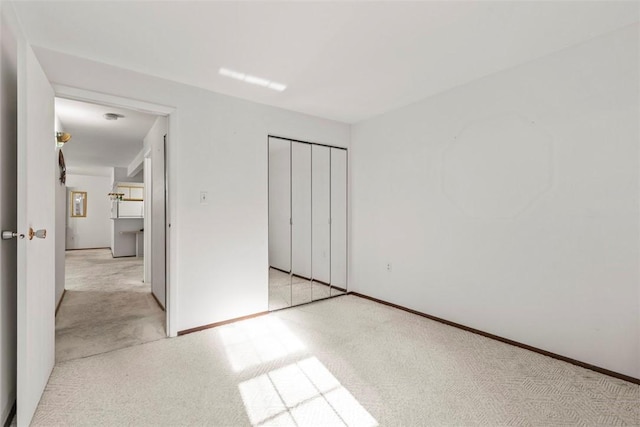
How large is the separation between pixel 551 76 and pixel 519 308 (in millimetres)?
1842

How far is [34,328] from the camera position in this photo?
1.68 meters

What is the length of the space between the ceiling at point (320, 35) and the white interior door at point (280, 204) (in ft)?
2.61

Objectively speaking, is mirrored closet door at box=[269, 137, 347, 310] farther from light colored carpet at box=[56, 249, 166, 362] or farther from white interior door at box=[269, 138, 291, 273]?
light colored carpet at box=[56, 249, 166, 362]

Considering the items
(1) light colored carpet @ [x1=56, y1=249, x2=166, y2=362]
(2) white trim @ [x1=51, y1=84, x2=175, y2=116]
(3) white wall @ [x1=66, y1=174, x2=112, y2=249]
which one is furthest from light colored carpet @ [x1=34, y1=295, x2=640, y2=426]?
(3) white wall @ [x1=66, y1=174, x2=112, y2=249]

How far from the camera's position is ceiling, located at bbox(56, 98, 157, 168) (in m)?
3.64

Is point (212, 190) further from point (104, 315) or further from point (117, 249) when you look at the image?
point (117, 249)

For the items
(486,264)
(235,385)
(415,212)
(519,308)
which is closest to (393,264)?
(415,212)

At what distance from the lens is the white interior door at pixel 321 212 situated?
3803mm

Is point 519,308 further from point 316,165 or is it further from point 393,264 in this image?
point 316,165

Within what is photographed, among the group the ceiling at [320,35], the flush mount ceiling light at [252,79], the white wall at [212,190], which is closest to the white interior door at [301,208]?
the white wall at [212,190]

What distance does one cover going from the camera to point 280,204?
3.50 m

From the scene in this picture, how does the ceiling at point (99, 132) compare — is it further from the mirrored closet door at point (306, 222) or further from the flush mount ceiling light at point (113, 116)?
the mirrored closet door at point (306, 222)

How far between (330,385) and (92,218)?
413 inches

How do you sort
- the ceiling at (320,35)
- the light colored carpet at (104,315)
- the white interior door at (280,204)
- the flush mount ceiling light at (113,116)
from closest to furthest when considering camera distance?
the ceiling at (320,35)
the light colored carpet at (104,315)
the white interior door at (280,204)
the flush mount ceiling light at (113,116)
